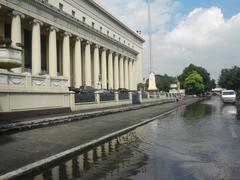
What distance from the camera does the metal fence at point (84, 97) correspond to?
27.9 meters

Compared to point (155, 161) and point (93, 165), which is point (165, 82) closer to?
point (155, 161)

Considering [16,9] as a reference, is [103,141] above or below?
below

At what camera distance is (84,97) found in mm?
29516

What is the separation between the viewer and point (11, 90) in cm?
1755

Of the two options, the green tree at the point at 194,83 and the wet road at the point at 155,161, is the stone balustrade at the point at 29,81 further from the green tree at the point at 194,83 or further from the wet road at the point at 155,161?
the green tree at the point at 194,83

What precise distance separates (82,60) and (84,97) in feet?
79.7

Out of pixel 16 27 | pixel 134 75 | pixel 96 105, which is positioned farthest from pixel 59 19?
pixel 134 75

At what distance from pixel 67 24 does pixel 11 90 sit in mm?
25830

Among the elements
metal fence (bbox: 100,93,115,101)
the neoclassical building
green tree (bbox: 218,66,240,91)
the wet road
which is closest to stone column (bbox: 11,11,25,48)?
the neoclassical building

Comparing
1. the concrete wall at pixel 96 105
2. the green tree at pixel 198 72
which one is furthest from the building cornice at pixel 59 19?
the green tree at pixel 198 72

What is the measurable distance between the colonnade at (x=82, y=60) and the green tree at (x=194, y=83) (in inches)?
2234

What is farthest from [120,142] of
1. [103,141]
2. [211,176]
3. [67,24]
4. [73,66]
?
[73,66]

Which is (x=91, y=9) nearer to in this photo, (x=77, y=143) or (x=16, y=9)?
(x=16, y=9)

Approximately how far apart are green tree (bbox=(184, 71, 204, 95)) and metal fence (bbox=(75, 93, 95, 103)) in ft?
344
